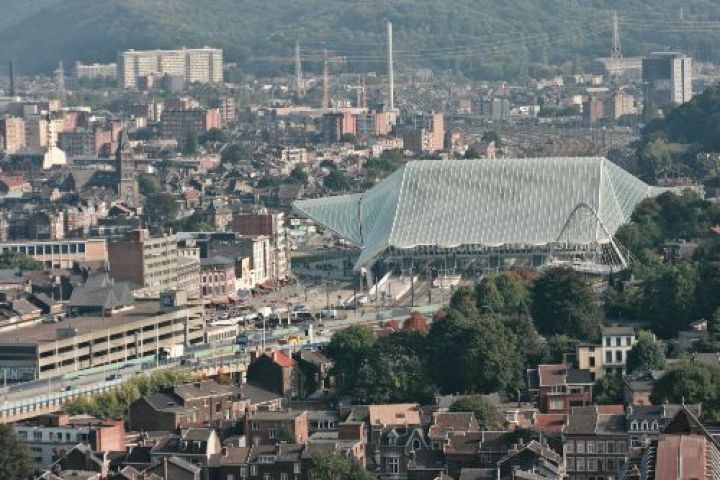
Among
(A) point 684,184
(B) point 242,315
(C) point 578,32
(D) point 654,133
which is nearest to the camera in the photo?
(B) point 242,315

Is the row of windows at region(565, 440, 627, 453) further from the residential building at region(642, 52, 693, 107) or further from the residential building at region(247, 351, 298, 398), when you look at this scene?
the residential building at region(642, 52, 693, 107)

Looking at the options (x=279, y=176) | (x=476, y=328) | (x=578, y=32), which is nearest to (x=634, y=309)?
(x=476, y=328)

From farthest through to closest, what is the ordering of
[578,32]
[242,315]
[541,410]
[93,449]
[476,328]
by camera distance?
[578,32]
[242,315]
[476,328]
[541,410]
[93,449]

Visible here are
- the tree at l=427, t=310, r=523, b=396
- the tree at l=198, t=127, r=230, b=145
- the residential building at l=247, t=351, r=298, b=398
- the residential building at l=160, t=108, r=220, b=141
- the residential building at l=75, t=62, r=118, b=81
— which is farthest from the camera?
the residential building at l=75, t=62, r=118, b=81

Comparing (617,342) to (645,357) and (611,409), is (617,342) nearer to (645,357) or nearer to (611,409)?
(645,357)

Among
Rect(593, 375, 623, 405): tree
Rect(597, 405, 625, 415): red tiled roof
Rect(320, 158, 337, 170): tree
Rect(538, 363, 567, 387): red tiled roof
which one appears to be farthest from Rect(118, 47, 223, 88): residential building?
Rect(597, 405, 625, 415): red tiled roof

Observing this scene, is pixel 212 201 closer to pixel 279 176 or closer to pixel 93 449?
pixel 279 176

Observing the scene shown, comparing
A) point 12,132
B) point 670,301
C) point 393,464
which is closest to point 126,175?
point 12,132
